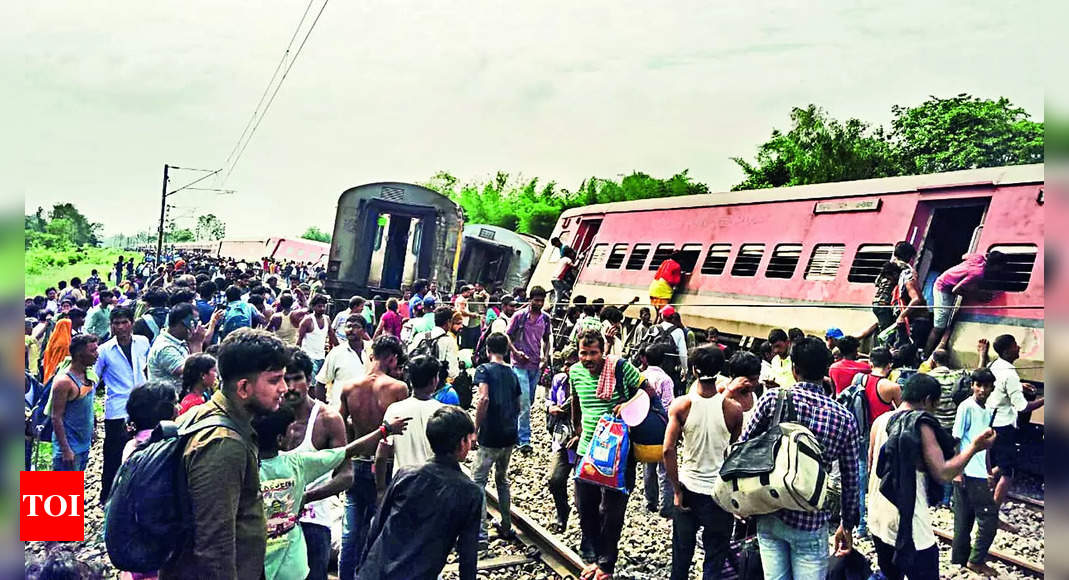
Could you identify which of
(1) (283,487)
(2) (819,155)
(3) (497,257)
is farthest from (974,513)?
(2) (819,155)

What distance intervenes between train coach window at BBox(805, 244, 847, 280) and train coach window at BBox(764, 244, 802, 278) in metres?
0.30

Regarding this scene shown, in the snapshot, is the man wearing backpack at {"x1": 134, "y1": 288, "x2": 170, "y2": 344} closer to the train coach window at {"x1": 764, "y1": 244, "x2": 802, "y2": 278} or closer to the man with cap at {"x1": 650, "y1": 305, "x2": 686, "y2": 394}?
the man with cap at {"x1": 650, "y1": 305, "x2": 686, "y2": 394}

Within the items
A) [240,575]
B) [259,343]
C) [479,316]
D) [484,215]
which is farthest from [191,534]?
[484,215]

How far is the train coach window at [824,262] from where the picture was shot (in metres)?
11.3

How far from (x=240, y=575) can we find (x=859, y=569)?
3238 millimetres

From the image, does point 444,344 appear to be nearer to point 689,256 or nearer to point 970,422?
point 970,422

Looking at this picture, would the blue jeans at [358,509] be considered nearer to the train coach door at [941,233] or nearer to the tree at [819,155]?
the train coach door at [941,233]

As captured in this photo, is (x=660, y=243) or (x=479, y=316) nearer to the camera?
(x=479, y=316)

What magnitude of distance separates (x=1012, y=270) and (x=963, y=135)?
25304 mm

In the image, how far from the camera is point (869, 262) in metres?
10.8

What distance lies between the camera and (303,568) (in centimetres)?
353

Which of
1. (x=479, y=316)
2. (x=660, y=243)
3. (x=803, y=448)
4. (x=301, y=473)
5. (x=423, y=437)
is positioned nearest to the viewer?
(x=301, y=473)

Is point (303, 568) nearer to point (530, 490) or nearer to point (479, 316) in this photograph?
point (530, 490)

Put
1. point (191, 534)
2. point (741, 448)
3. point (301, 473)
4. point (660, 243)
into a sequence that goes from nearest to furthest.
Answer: point (191, 534) → point (301, 473) → point (741, 448) → point (660, 243)
